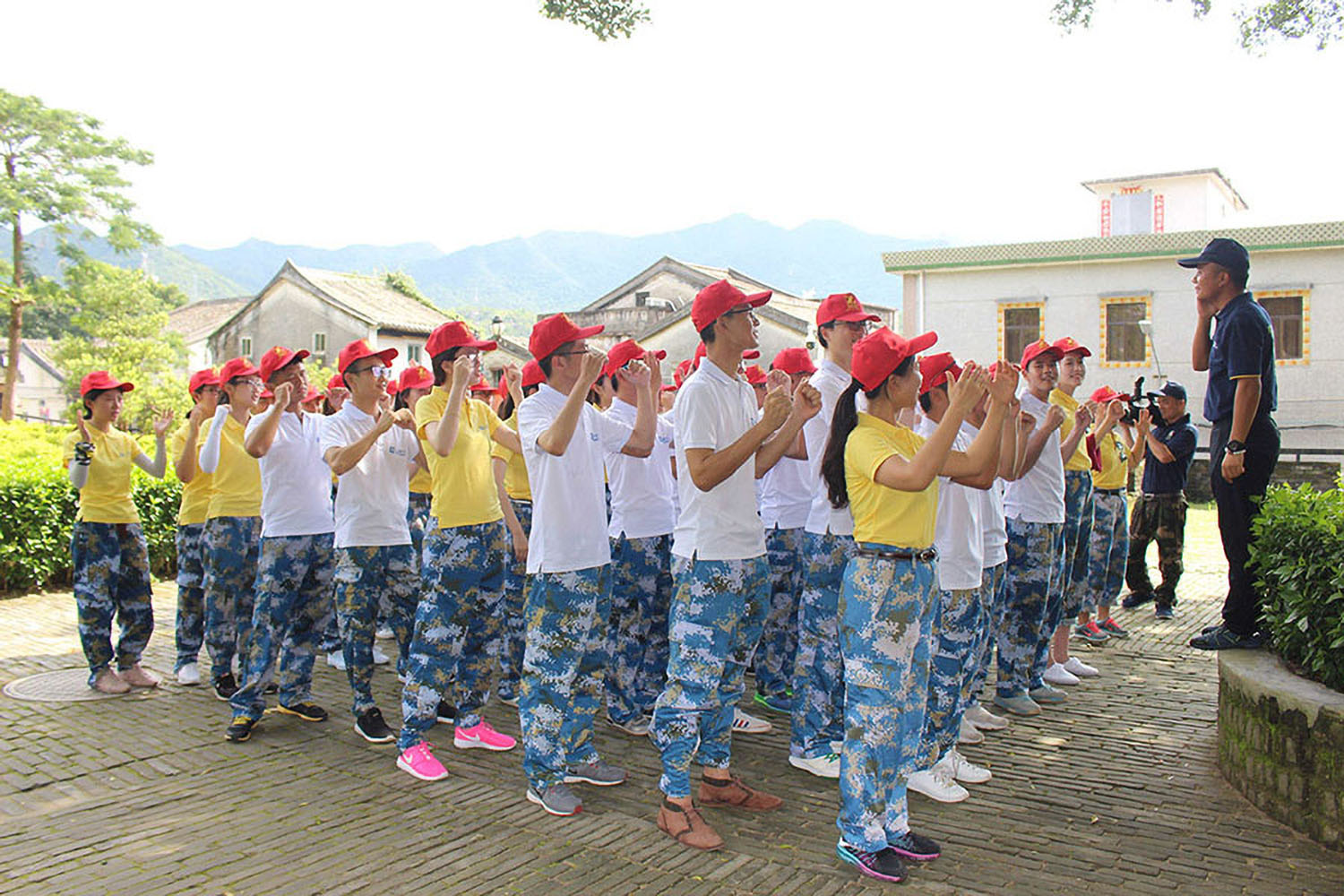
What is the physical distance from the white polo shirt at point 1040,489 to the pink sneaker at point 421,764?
3.64 m

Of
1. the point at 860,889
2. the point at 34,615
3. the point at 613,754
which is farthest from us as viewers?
the point at 34,615

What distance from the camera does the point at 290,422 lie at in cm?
625

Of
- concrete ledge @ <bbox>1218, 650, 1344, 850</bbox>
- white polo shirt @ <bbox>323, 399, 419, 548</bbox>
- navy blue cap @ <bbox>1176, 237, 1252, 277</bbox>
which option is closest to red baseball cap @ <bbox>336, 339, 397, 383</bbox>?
white polo shirt @ <bbox>323, 399, 419, 548</bbox>

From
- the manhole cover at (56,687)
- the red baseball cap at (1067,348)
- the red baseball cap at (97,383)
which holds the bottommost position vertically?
the manhole cover at (56,687)

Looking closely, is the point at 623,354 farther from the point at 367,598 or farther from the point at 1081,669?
the point at 1081,669

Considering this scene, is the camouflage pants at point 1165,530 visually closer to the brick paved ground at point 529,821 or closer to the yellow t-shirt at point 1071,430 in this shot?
the yellow t-shirt at point 1071,430

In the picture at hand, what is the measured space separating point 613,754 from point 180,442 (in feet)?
12.2

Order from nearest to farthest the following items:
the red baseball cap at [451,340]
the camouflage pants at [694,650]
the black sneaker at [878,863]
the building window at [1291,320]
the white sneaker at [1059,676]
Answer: the black sneaker at [878,863], the camouflage pants at [694,650], the red baseball cap at [451,340], the white sneaker at [1059,676], the building window at [1291,320]

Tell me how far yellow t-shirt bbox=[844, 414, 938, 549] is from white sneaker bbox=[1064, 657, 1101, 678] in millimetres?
3734

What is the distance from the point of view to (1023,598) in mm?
6277

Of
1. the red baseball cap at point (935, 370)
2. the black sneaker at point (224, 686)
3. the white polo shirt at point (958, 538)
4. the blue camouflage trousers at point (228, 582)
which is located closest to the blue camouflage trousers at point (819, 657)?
the white polo shirt at point (958, 538)

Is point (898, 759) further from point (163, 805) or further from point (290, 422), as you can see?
point (290, 422)

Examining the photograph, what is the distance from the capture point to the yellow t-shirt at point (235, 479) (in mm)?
6457

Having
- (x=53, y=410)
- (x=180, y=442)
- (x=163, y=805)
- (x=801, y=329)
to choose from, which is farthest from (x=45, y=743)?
(x=53, y=410)
